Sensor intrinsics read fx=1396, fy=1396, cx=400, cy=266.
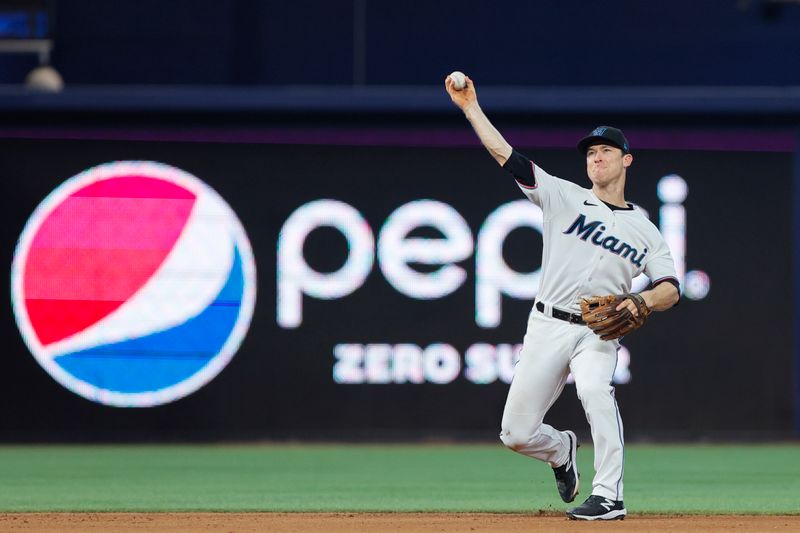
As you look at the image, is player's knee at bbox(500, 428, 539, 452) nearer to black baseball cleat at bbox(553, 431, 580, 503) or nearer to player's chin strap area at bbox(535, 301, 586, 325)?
black baseball cleat at bbox(553, 431, 580, 503)

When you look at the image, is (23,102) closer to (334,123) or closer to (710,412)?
(334,123)

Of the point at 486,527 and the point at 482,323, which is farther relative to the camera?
the point at 482,323

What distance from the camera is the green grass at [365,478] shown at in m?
7.54

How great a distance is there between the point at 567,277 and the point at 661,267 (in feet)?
1.52

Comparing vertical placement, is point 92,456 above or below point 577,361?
below

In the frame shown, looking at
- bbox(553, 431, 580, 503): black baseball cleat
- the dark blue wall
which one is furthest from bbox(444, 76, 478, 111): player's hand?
the dark blue wall

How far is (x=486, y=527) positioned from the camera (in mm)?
6309

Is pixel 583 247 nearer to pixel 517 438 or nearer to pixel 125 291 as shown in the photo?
pixel 517 438

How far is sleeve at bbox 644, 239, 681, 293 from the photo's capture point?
6660 mm

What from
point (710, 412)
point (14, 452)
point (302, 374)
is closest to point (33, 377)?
point (14, 452)

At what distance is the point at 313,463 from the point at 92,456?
1.77 meters

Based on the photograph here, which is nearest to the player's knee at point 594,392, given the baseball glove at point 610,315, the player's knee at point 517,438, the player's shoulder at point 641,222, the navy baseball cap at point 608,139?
the baseball glove at point 610,315

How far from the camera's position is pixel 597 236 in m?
6.64

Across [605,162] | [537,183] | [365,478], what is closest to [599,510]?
[537,183]
